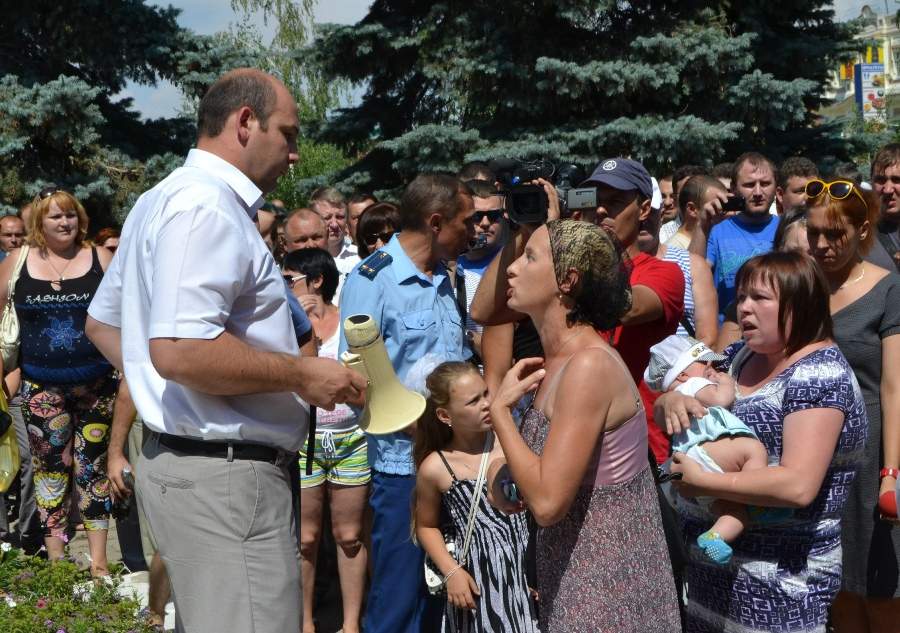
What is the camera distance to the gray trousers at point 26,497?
6.95 meters

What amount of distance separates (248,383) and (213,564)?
0.55m

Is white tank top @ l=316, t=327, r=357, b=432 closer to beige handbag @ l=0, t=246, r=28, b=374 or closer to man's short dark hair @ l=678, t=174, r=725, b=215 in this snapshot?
beige handbag @ l=0, t=246, r=28, b=374

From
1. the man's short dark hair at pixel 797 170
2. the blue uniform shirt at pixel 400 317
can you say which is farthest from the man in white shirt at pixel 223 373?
the man's short dark hair at pixel 797 170

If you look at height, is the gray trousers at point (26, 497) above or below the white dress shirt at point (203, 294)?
below

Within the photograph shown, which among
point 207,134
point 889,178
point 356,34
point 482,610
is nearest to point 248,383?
point 207,134

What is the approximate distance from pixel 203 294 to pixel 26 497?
16.6 feet

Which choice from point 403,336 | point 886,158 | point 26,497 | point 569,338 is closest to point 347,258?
point 26,497

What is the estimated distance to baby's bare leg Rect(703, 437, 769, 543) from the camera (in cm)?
326

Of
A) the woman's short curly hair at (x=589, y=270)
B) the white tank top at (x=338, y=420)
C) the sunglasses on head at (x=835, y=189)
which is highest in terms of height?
the woman's short curly hair at (x=589, y=270)

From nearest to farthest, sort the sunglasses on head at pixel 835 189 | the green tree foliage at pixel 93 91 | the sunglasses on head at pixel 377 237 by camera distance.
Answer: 1. the sunglasses on head at pixel 835 189
2. the sunglasses on head at pixel 377 237
3. the green tree foliage at pixel 93 91

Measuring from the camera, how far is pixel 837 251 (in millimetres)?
4215

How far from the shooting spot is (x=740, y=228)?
649cm

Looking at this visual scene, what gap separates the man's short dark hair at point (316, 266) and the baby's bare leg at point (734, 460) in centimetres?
298

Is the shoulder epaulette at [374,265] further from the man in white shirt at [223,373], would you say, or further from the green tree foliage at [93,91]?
the green tree foliage at [93,91]
